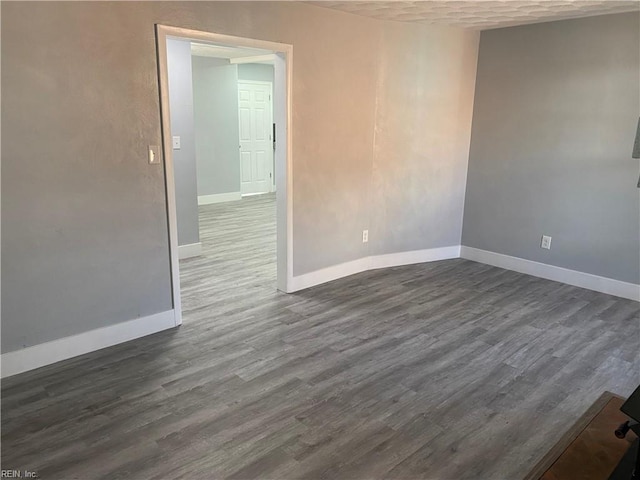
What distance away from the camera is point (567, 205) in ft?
14.1

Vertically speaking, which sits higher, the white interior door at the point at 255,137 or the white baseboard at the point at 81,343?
the white interior door at the point at 255,137

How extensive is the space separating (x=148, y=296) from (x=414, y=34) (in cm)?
336

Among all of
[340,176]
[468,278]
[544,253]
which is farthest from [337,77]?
[544,253]

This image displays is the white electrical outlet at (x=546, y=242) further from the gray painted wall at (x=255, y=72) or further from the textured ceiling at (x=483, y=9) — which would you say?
the gray painted wall at (x=255, y=72)

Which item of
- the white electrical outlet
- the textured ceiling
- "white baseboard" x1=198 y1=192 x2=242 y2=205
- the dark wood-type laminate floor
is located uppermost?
the textured ceiling

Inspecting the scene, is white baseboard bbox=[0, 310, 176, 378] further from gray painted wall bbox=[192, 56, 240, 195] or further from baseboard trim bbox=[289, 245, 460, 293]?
gray painted wall bbox=[192, 56, 240, 195]

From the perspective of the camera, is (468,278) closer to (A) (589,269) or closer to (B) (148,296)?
(A) (589,269)

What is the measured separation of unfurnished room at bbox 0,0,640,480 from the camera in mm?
2215

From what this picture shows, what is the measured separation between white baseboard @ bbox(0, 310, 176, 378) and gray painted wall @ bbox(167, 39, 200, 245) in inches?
70.8

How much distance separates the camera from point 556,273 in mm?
4477

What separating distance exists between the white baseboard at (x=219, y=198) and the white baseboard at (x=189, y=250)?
3.02 meters

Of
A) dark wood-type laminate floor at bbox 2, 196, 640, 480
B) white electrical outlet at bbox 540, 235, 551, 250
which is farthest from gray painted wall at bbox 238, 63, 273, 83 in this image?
white electrical outlet at bbox 540, 235, 551, 250

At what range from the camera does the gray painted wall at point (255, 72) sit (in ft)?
27.7

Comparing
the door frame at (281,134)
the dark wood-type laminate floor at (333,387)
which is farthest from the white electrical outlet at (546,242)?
the door frame at (281,134)
